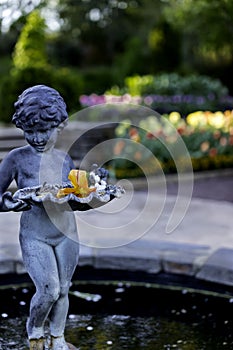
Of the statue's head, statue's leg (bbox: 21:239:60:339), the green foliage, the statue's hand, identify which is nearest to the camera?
the statue's hand

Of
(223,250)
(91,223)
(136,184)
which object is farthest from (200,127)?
(223,250)

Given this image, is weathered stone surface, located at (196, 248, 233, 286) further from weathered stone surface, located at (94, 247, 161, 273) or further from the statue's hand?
the statue's hand

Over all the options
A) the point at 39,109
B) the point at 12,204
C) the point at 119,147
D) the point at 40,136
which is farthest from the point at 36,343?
the point at 119,147

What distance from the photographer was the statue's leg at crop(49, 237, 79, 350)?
9.12 ft

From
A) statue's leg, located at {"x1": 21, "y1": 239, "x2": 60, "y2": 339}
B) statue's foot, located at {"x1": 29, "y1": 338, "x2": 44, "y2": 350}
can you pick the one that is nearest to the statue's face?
statue's leg, located at {"x1": 21, "y1": 239, "x2": 60, "y2": 339}

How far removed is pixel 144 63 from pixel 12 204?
1672 centimetres

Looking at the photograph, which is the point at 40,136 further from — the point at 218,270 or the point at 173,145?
the point at 173,145

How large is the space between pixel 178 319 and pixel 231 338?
0.42m

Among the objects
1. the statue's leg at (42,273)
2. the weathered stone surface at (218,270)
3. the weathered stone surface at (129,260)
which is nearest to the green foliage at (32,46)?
the weathered stone surface at (129,260)

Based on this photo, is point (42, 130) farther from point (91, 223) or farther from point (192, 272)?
point (91, 223)

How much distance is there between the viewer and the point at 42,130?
266 centimetres

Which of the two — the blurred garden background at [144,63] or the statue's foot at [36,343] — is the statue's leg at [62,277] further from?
the blurred garden background at [144,63]

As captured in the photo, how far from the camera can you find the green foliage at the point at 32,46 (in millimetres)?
12109

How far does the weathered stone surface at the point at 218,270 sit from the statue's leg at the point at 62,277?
5.74ft
